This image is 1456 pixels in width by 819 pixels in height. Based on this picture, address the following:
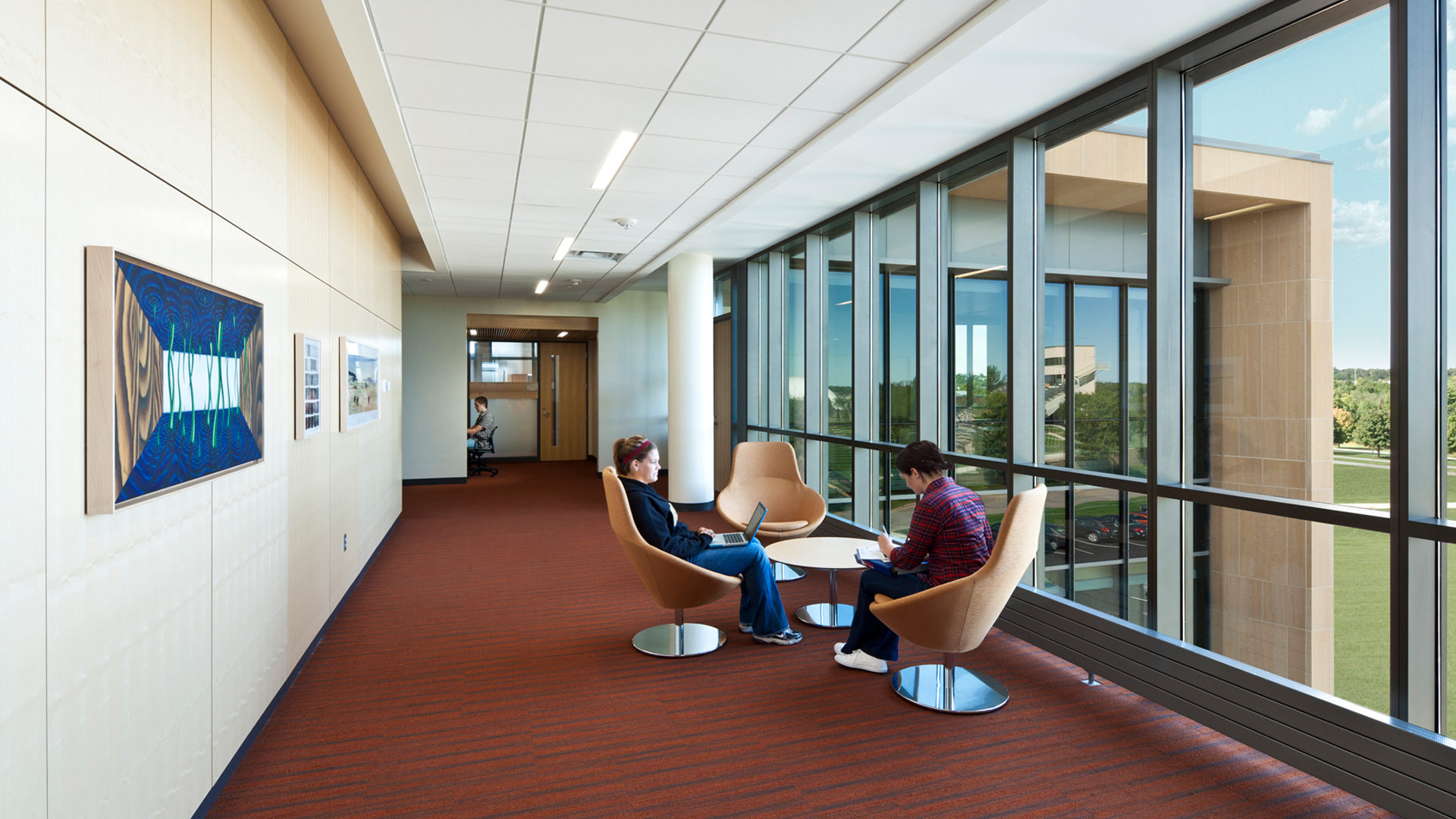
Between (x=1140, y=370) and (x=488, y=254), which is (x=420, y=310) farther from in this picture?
(x=1140, y=370)

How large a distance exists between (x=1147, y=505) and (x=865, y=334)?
3.28 m

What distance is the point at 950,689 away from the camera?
3.54 meters

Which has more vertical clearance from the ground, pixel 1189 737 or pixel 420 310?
pixel 420 310

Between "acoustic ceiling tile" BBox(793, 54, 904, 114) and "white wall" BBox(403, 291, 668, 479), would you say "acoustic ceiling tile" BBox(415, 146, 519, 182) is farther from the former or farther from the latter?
"white wall" BBox(403, 291, 668, 479)

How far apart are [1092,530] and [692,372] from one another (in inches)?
215

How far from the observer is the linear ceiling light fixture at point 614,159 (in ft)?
14.8

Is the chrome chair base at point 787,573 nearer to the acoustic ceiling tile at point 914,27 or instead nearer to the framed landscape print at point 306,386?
the framed landscape print at point 306,386

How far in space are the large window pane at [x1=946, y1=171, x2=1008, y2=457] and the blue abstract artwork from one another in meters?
4.23

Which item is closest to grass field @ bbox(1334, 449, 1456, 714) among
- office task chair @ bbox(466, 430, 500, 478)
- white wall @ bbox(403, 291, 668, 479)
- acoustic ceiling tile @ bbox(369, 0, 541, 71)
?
acoustic ceiling tile @ bbox(369, 0, 541, 71)

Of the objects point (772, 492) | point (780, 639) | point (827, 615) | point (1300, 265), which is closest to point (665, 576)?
point (780, 639)

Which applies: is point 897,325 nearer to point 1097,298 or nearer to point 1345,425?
point 1097,298

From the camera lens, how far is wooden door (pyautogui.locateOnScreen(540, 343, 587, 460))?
15.6 m

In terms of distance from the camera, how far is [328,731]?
3285 millimetres

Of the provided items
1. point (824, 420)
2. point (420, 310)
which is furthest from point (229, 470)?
point (420, 310)
